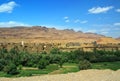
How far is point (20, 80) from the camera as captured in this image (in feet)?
74.2

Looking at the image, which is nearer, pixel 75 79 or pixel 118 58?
pixel 75 79

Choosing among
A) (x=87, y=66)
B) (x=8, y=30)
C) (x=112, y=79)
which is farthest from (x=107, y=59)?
(x=8, y=30)

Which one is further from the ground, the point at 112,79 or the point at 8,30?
the point at 8,30

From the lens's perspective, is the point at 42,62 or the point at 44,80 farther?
the point at 42,62

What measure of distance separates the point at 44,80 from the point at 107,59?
39.8 metres

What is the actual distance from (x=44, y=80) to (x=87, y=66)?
56.2ft

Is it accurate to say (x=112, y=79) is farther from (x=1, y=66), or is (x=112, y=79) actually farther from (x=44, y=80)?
(x=1, y=66)

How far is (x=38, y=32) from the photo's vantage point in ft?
634

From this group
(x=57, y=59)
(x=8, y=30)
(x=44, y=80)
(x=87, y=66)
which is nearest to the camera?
(x=44, y=80)

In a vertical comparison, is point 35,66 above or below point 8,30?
below

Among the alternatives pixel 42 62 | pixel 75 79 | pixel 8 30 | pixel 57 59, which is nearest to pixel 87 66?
pixel 42 62

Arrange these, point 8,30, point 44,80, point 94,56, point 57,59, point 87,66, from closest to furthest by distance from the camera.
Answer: point 44,80 < point 87,66 < point 57,59 < point 94,56 < point 8,30

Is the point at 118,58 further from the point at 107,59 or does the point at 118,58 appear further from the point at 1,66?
the point at 1,66

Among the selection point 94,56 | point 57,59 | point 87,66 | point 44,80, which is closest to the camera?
point 44,80
